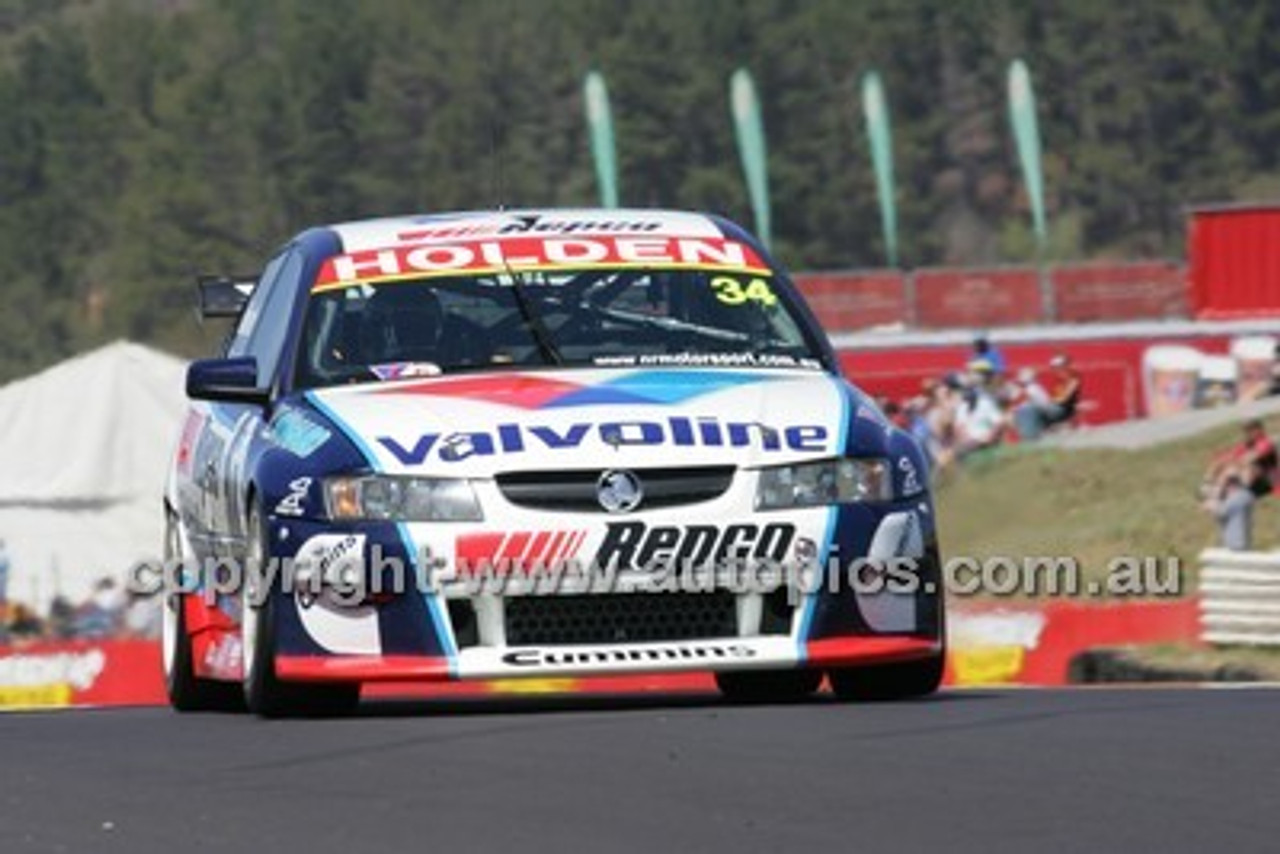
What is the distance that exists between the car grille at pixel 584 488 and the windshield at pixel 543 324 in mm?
865

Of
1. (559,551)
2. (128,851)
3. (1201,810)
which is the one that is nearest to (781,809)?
(1201,810)

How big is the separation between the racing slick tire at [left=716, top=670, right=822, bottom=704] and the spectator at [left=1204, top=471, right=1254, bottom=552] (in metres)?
14.0

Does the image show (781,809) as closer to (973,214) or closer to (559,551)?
(559,551)

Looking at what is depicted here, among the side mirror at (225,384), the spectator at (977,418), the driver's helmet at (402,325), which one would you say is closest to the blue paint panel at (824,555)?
the driver's helmet at (402,325)

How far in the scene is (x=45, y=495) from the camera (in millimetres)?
26750

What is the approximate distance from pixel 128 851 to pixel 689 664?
2949 mm

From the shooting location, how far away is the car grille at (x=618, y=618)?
30.5 ft

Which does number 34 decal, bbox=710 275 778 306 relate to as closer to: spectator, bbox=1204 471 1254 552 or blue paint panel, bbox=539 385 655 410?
blue paint panel, bbox=539 385 655 410

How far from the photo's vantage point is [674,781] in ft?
24.1

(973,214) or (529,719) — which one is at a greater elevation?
(529,719)

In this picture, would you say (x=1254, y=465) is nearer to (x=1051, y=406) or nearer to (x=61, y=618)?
(x=61, y=618)

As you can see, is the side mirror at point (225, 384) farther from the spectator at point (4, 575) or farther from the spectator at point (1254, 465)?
the spectator at point (1254, 465)

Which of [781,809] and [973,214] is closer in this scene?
[781,809]

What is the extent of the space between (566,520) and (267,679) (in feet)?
3.04
